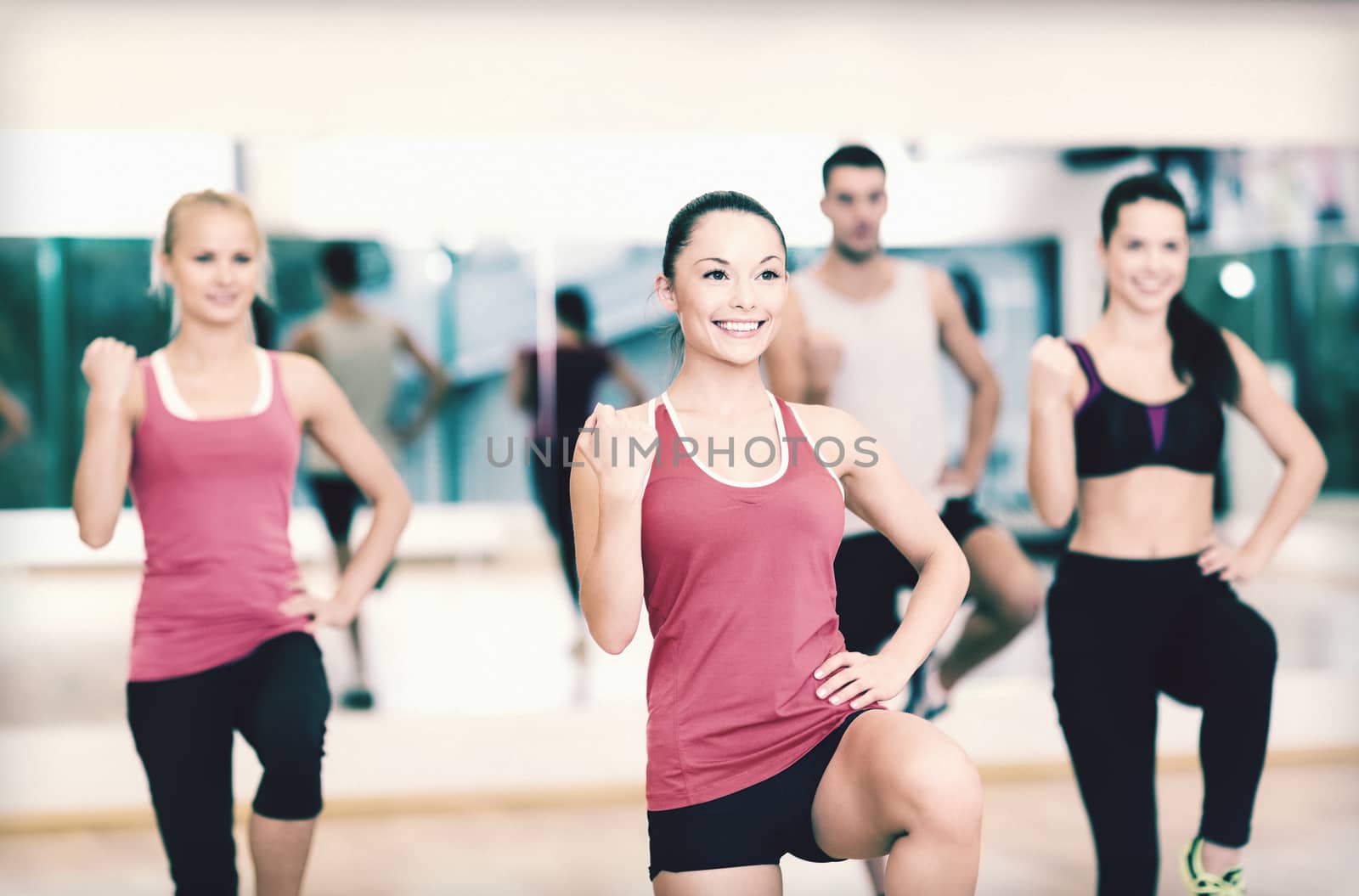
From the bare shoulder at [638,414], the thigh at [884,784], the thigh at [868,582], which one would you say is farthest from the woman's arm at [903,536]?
the thigh at [868,582]

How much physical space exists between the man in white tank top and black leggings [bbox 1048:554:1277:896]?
1.65 ft

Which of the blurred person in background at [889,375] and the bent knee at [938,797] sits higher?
the blurred person in background at [889,375]

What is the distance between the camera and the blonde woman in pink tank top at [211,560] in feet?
7.64

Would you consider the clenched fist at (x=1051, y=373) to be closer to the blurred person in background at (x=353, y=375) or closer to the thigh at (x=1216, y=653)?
the thigh at (x=1216, y=653)

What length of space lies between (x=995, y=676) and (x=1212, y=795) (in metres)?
1.75

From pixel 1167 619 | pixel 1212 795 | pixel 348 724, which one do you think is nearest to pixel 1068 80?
pixel 1167 619

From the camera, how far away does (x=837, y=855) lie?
1.80 m

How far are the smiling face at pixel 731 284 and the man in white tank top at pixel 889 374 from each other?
48.0 inches

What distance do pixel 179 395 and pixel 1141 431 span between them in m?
1.86

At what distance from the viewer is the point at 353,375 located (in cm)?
393

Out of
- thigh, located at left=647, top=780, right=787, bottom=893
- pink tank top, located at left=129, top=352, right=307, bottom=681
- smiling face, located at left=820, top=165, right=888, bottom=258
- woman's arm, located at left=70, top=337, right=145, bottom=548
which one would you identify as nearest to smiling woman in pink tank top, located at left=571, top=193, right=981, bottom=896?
thigh, located at left=647, top=780, right=787, bottom=893

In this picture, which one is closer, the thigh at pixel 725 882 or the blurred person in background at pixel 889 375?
the thigh at pixel 725 882

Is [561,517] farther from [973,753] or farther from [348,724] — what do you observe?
[973,753]

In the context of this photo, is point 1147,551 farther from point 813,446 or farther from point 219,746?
point 219,746
